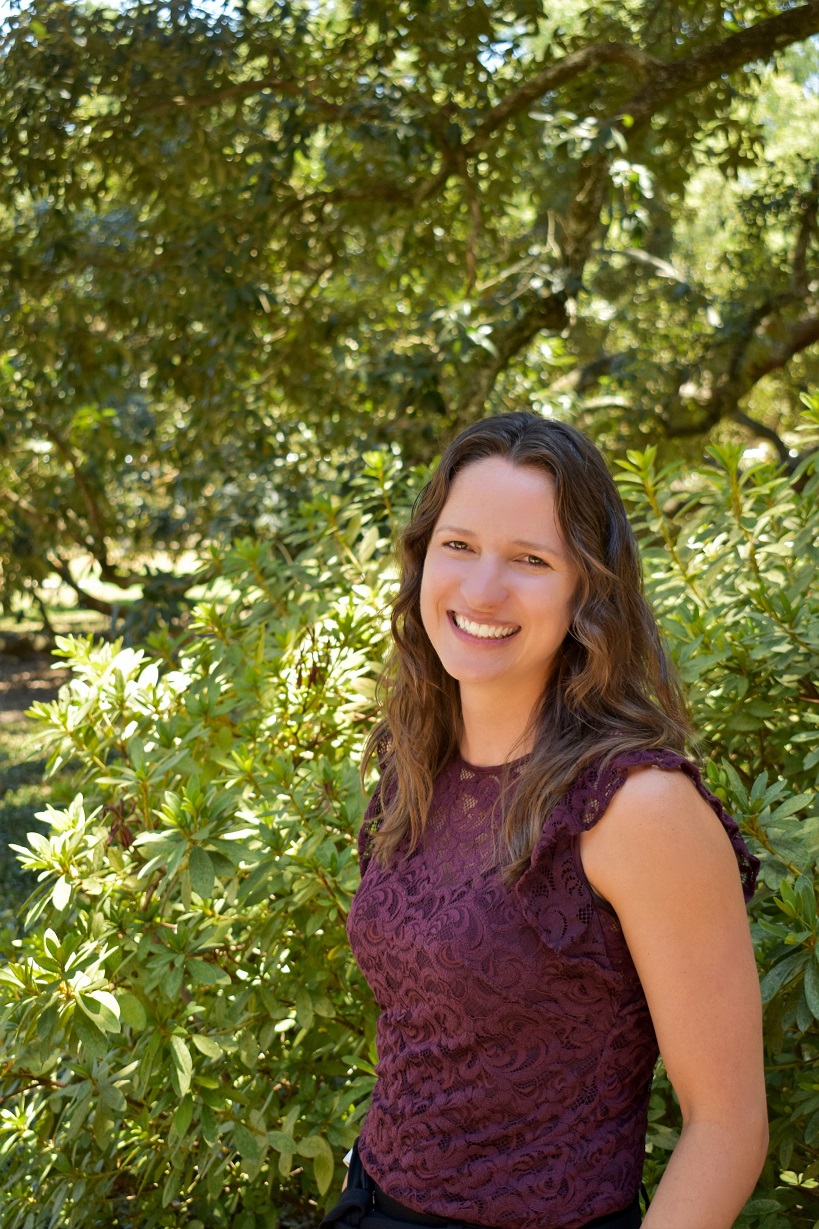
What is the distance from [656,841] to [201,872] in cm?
106

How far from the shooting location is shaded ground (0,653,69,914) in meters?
6.94

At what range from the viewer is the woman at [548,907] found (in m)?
1.39

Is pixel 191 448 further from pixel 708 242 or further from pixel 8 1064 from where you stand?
pixel 708 242

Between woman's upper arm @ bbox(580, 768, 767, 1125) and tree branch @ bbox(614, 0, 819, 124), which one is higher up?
tree branch @ bbox(614, 0, 819, 124)

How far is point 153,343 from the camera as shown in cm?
652

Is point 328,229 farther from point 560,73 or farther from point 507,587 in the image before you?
point 507,587

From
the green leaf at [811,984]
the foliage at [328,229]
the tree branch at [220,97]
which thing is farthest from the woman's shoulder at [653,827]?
the tree branch at [220,97]

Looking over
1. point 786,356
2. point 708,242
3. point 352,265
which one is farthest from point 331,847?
point 708,242

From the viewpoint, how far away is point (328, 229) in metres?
6.85

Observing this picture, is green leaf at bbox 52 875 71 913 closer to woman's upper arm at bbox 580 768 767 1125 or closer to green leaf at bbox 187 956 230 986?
green leaf at bbox 187 956 230 986

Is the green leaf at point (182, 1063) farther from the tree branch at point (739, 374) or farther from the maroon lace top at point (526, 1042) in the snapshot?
the tree branch at point (739, 374)

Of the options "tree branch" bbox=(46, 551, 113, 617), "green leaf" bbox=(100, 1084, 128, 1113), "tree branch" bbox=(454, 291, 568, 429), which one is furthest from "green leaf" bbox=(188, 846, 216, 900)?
"tree branch" bbox=(46, 551, 113, 617)

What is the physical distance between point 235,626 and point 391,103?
356cm

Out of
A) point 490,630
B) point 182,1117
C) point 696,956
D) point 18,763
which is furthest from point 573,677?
point 18,763
